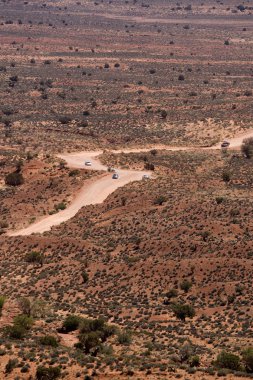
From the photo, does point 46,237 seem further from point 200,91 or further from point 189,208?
point 200,91

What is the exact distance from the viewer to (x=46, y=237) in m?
57.2

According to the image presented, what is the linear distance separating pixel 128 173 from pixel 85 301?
29.9 metres

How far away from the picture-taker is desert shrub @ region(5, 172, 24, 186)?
71.9m

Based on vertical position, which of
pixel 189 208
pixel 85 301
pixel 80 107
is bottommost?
pixel 85 301

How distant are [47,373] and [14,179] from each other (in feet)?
143

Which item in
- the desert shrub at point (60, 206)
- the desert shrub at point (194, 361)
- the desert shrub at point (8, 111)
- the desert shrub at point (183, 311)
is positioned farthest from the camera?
the desert shrub at point (8, 111)

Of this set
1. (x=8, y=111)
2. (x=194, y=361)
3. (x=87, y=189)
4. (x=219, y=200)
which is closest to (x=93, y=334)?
(x=194, y=361)

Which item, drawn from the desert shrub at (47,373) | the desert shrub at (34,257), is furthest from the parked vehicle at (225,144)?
the desert shrub at (47,373)

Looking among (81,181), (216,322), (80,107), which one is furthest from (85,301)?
(80,107)

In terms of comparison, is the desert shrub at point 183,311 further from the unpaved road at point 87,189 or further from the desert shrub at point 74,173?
the desert shrub at point 74,173

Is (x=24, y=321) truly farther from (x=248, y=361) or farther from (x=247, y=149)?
(x=247, y=149)

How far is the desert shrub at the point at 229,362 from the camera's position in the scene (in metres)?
32.0

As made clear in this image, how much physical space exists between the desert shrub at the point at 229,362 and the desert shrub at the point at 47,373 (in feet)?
21.7

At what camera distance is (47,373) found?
29.7 metres
